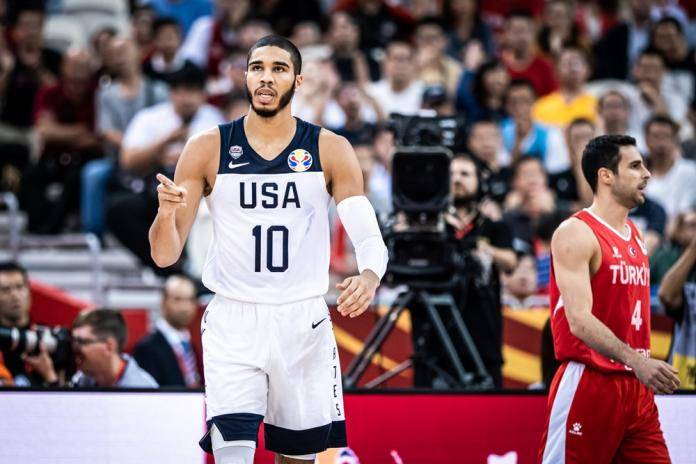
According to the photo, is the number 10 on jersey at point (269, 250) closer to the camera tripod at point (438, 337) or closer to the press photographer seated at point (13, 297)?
the camera tripod at point (438, 337)

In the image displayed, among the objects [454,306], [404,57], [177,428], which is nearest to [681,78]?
[404,57]

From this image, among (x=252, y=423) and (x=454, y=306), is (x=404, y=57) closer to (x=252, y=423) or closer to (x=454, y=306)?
(x=454, y=306)

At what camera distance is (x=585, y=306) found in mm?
5918

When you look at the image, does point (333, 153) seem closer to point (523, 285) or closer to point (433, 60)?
point (523, 285)

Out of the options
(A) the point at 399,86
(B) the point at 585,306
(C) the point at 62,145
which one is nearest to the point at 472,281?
(B) the point at 585,306

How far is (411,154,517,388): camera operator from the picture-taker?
8.25m

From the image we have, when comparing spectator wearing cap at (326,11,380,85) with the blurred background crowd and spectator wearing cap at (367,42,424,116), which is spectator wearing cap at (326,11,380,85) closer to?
the blurred background crowd

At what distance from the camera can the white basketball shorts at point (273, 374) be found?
18.8 feet

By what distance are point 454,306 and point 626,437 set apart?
7.32ft

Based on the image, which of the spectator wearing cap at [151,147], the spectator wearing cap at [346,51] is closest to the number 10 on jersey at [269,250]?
the spectator wearing cap at [151,147]

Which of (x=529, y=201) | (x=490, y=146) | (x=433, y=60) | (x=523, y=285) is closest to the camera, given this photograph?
(x=523, y=285)

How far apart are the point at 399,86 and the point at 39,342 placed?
6002 mm

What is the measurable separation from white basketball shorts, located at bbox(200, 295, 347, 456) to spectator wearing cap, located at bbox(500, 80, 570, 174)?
20.8ft

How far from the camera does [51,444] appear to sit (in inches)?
270
